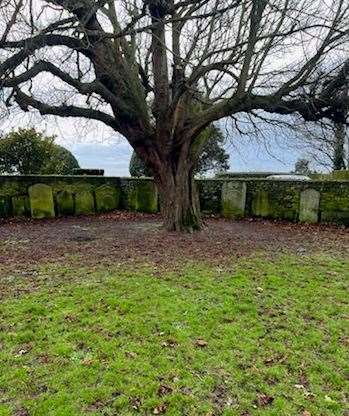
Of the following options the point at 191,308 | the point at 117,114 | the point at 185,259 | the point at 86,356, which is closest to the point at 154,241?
the point at 185,259

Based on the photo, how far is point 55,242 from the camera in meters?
8.00

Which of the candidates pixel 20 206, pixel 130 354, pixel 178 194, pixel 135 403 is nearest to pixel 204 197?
→ pixel 178 194

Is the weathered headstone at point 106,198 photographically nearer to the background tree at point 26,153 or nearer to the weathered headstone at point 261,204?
the background tree at point 26,153

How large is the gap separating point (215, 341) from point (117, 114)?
5918 mm

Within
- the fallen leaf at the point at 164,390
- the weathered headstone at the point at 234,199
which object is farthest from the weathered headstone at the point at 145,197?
the fallen leaf at the point at 164,390

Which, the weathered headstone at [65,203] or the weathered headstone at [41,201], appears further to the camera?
the weathered headstone at [65,203]

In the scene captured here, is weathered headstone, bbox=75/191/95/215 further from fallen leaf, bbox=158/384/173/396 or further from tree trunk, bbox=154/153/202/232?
fallen leaf, bbox=158/384/173/396

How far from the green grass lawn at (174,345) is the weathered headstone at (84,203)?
6.07 m

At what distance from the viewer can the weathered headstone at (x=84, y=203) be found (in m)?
11.6

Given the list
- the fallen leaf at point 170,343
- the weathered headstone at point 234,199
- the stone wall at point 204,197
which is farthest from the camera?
the weathered headstone at point 234,199

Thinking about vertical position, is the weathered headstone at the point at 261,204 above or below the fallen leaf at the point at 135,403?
above

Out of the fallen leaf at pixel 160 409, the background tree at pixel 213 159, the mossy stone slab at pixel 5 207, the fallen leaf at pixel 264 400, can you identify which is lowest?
the fallen leaf at pixel 264 400

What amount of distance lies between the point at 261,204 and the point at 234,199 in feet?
2.36

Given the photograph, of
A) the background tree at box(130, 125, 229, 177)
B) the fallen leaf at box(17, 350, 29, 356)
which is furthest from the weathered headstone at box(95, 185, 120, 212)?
the fallen leaf at box(17, 350, 29, 356)
